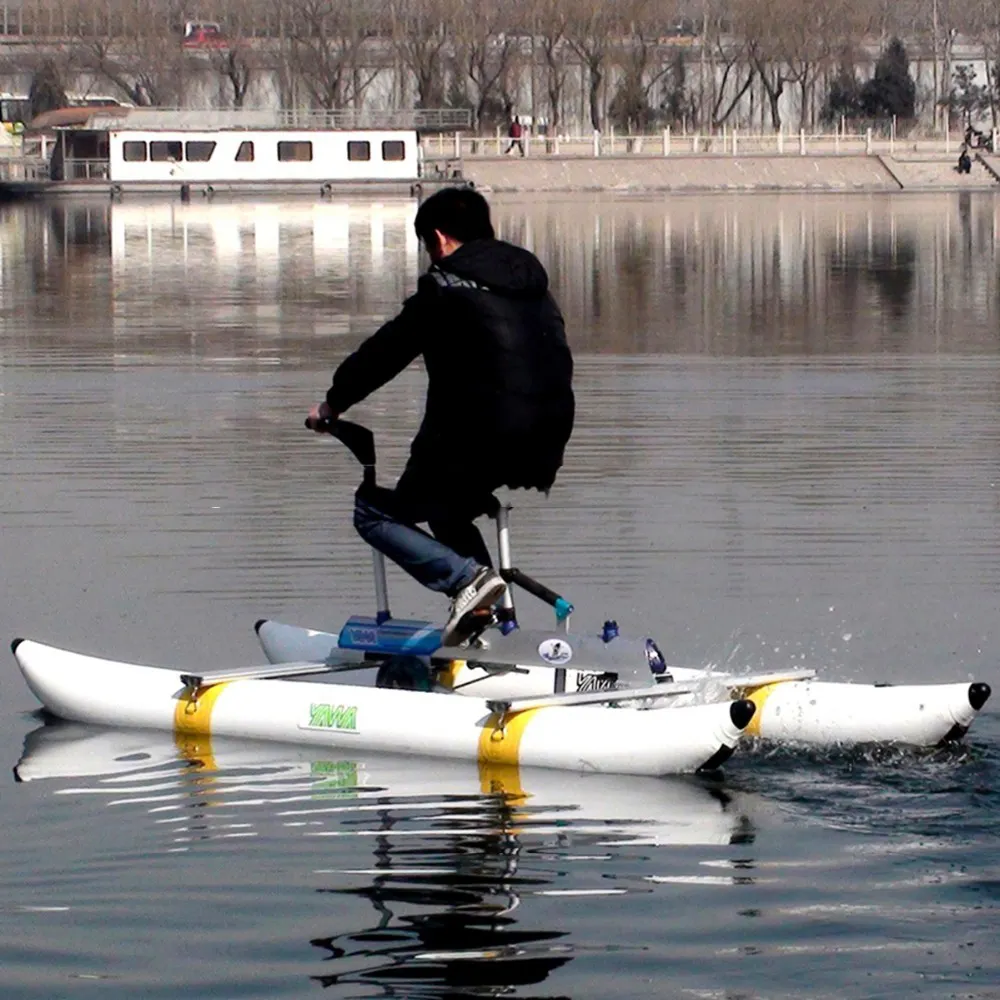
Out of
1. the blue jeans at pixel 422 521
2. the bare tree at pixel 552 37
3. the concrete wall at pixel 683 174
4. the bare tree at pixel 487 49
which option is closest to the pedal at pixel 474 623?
the blue jeans at pixel 422 521

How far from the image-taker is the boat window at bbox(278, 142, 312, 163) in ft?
239

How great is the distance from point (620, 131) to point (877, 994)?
278 ft

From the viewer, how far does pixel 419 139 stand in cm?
7606

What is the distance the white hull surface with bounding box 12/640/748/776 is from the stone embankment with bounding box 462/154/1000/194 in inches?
2596

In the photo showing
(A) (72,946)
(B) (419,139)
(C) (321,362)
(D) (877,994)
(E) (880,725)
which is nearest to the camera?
(D) (877,994)

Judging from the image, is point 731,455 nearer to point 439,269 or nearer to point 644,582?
point 644,582

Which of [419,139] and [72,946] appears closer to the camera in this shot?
[72,946]

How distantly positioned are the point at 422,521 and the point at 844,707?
1.54 meters

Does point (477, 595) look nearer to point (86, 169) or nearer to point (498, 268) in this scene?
point (498, 268)

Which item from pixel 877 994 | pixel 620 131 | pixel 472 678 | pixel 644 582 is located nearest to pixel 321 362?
pixel 644 582

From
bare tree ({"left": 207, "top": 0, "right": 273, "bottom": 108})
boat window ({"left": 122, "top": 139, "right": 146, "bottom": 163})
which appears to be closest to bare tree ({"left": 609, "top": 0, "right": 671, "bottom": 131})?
bare tree ({"left": 207, "top": 0, "right": 273, "bottom": 108})

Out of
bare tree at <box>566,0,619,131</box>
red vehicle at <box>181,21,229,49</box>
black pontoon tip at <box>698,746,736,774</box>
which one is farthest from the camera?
red vehicle at <box>181,21,229,49</box>

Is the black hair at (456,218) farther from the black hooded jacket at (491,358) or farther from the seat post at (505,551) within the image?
the seat post at (505,551)

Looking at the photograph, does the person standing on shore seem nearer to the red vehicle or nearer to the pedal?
the red vehicle
